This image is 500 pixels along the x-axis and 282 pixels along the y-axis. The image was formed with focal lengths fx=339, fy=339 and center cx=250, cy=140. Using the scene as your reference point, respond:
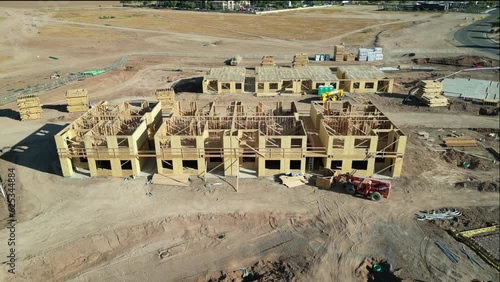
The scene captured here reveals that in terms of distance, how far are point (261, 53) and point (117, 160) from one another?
5389 centimetres

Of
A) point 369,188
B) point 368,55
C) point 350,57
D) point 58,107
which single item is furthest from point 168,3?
point 369,188

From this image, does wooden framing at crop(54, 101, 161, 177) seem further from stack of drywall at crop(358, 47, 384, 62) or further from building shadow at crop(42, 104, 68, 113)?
stack of drywall at crop(358, 47, 384, 62)

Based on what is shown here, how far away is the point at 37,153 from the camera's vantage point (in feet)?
97.7

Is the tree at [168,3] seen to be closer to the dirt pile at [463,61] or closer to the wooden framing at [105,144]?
the dirt pile at [463,61]

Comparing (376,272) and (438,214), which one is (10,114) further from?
(438,214)

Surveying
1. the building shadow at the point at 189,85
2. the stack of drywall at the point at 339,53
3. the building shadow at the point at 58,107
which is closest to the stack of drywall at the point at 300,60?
the stack of drywall at the point at 339,53

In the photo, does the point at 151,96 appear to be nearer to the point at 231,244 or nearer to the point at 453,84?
the point at 231,244

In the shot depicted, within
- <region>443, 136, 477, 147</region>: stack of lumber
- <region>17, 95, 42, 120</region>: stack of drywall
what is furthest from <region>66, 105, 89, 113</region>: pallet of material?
<region>443, 136, 477, 147</region>: stack of lumber

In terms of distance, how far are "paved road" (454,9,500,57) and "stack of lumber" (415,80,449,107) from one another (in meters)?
41.1

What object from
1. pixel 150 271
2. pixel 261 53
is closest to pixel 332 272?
pixel 150 271

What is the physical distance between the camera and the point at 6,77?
47625 millimetres

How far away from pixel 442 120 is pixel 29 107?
150 feet

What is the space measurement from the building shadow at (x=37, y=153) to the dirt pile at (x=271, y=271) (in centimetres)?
1735

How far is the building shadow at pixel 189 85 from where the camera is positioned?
1959 inches
